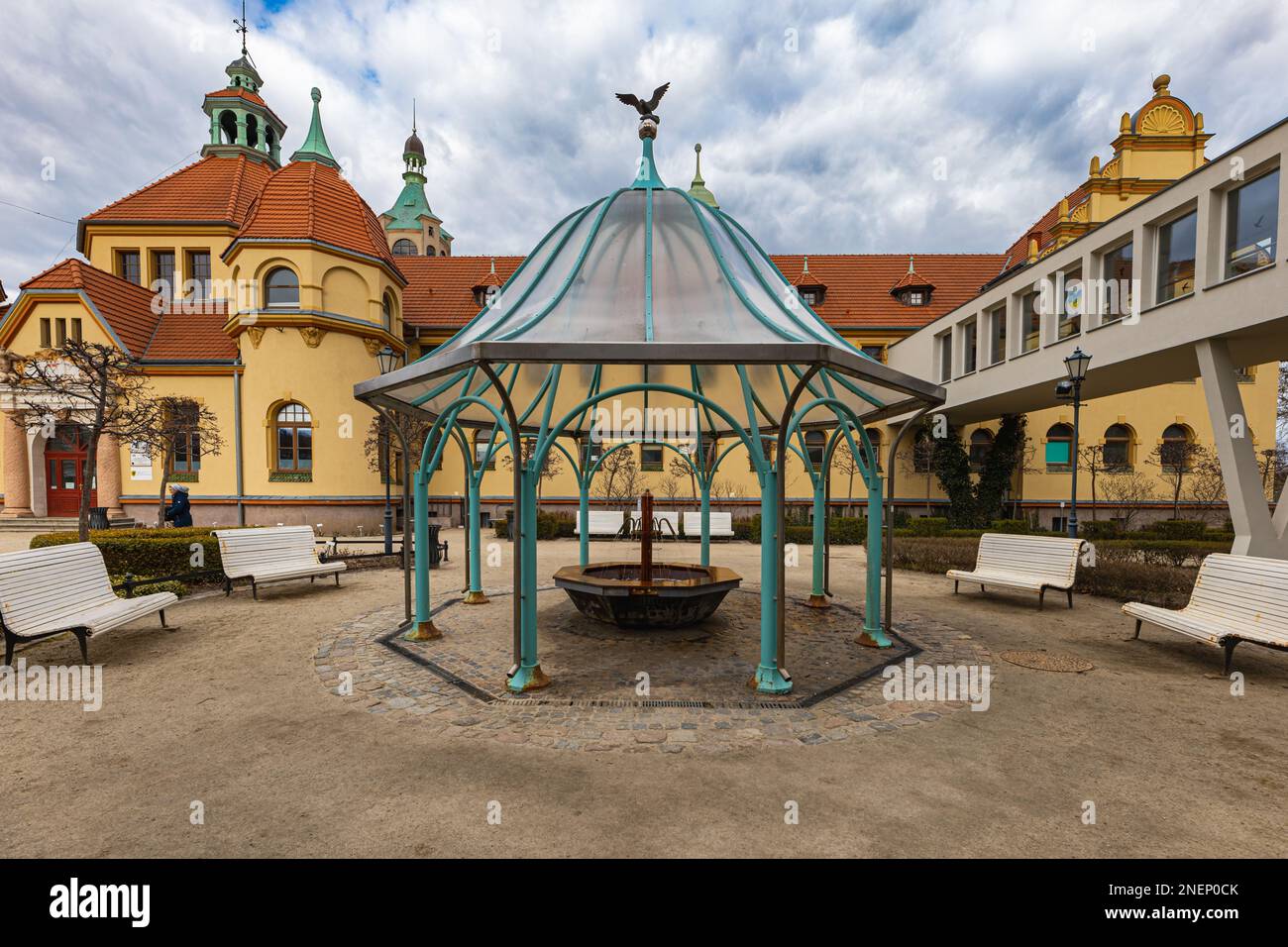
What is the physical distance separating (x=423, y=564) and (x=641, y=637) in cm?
299

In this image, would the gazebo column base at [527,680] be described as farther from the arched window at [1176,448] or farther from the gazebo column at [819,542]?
the arched window at [1176,448]

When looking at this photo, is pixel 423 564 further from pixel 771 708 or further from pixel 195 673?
pixel 771 708

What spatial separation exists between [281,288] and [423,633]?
19170 mm

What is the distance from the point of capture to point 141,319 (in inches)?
873

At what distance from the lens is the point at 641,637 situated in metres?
7.01

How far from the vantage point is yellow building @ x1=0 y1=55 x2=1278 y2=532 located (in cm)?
2002

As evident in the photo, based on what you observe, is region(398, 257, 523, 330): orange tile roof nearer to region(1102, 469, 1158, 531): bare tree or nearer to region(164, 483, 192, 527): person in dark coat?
region(164, 483, 192, 527): person in dark coat

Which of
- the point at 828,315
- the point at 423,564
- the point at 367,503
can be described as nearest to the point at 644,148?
the point at 423,564

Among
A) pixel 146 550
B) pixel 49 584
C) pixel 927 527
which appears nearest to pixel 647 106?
pixel 49 584

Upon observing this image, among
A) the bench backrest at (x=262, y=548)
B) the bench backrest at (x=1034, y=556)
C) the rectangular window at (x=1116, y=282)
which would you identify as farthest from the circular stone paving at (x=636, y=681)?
the rectangular window at (x=1116, y=282)

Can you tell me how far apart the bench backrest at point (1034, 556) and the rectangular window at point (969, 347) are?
1279 cm

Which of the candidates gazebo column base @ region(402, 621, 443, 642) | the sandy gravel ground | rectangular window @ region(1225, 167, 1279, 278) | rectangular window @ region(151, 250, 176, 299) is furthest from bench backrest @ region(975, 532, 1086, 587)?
rectangular window @ region(151, 250, 176, 299)

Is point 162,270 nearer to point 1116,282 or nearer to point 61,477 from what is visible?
point 61,477

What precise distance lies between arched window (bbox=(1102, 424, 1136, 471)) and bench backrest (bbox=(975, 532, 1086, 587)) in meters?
20.1
